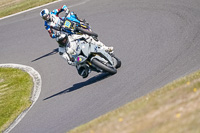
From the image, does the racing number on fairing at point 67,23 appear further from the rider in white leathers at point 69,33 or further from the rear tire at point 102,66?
the rear tire at point 102,66

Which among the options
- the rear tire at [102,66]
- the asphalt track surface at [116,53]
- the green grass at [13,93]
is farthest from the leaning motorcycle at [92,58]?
the green grass at [13,93]

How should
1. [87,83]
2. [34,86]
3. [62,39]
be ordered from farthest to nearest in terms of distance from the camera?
[34,86] < [87,83] < [62,39]

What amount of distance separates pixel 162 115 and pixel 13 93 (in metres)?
8.94

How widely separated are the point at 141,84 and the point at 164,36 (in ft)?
12.0

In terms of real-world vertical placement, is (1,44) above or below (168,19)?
below

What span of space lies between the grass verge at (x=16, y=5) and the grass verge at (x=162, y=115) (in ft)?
50.4

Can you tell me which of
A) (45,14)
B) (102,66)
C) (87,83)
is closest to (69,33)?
(45,14)

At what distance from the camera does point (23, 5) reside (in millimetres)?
24172

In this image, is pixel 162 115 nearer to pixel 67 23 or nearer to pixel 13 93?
pixel 67 23

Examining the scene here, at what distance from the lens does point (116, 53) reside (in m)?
14.9

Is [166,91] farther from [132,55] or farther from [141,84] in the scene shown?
[132,55]

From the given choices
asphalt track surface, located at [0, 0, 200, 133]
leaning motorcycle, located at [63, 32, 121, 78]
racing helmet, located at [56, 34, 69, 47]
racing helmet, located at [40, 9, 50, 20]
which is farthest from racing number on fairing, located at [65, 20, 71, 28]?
racing helmet, located at [56, 34, 69, 47]

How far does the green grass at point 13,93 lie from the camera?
44.1 feet

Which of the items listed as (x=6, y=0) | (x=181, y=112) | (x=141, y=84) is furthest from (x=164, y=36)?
(x=6, y=0)
